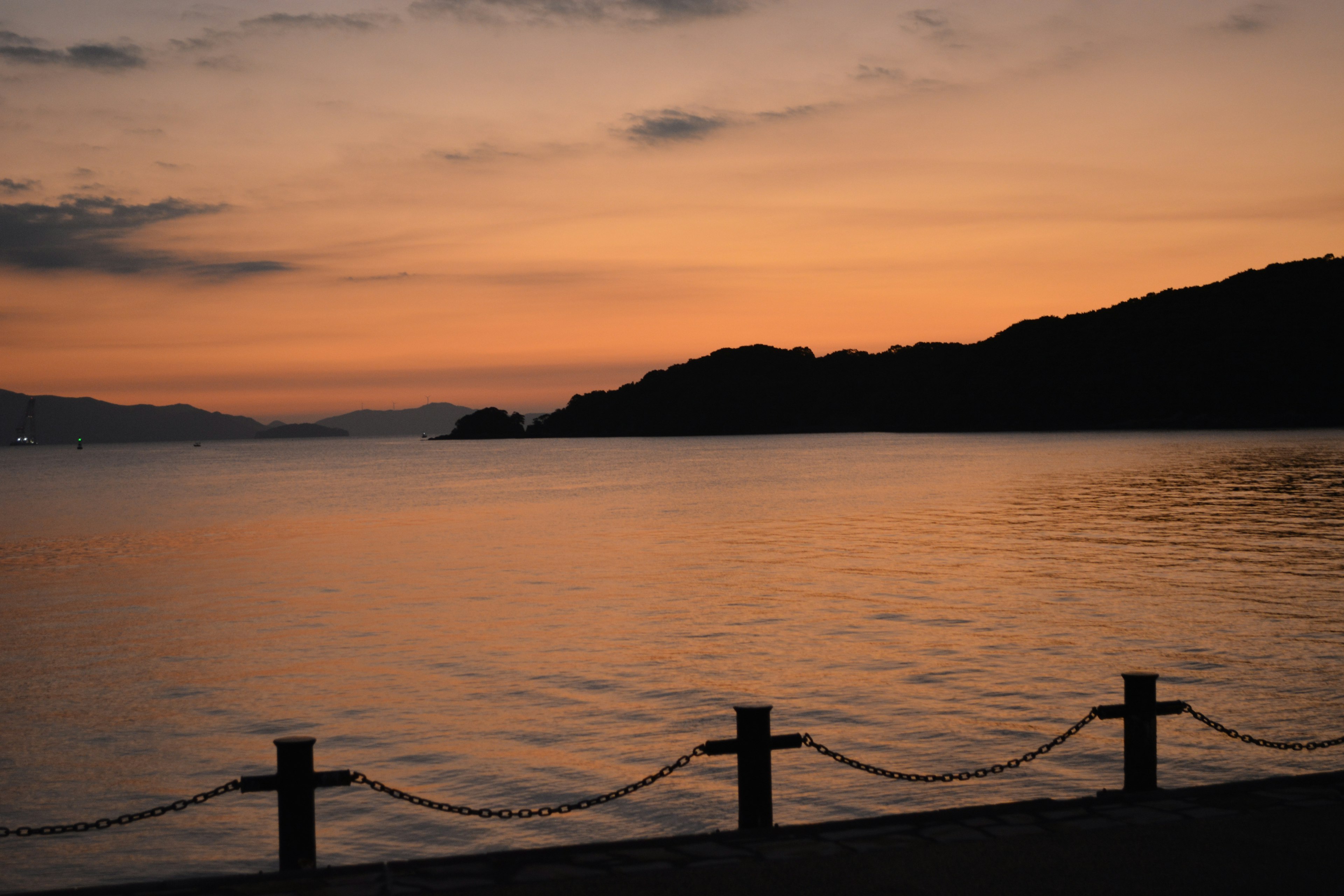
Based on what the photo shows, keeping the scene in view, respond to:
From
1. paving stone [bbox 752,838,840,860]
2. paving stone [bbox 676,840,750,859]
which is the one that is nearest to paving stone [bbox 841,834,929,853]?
paving stone [bbox 752,838,840,860]

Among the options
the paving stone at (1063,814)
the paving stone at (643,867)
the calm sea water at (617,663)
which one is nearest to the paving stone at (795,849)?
the paving stone at (643,867)

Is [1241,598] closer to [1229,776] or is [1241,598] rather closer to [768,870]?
[1229,776]

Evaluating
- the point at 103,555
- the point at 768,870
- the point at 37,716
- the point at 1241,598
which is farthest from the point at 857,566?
the point at 103,555

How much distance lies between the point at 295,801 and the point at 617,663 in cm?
1280

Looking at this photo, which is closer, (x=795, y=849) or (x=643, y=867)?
(x=643, y=867)

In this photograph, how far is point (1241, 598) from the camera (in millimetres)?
24578

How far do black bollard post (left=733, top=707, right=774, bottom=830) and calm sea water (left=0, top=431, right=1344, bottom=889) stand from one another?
3681 millimetres

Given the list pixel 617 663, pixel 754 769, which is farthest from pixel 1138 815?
pixel 617 663

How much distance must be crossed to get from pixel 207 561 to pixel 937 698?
32803mm

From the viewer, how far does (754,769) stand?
7816 mm

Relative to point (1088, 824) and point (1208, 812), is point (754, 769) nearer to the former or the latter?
point (1088, 824)

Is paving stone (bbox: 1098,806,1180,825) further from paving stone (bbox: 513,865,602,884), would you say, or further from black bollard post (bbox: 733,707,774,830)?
paving stone (bbox: 513,865,602,884)

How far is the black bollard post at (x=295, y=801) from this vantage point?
7.11 metres

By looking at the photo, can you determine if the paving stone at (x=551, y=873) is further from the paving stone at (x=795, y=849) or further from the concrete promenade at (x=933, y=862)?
the paving stone at (x=795, y=849)
